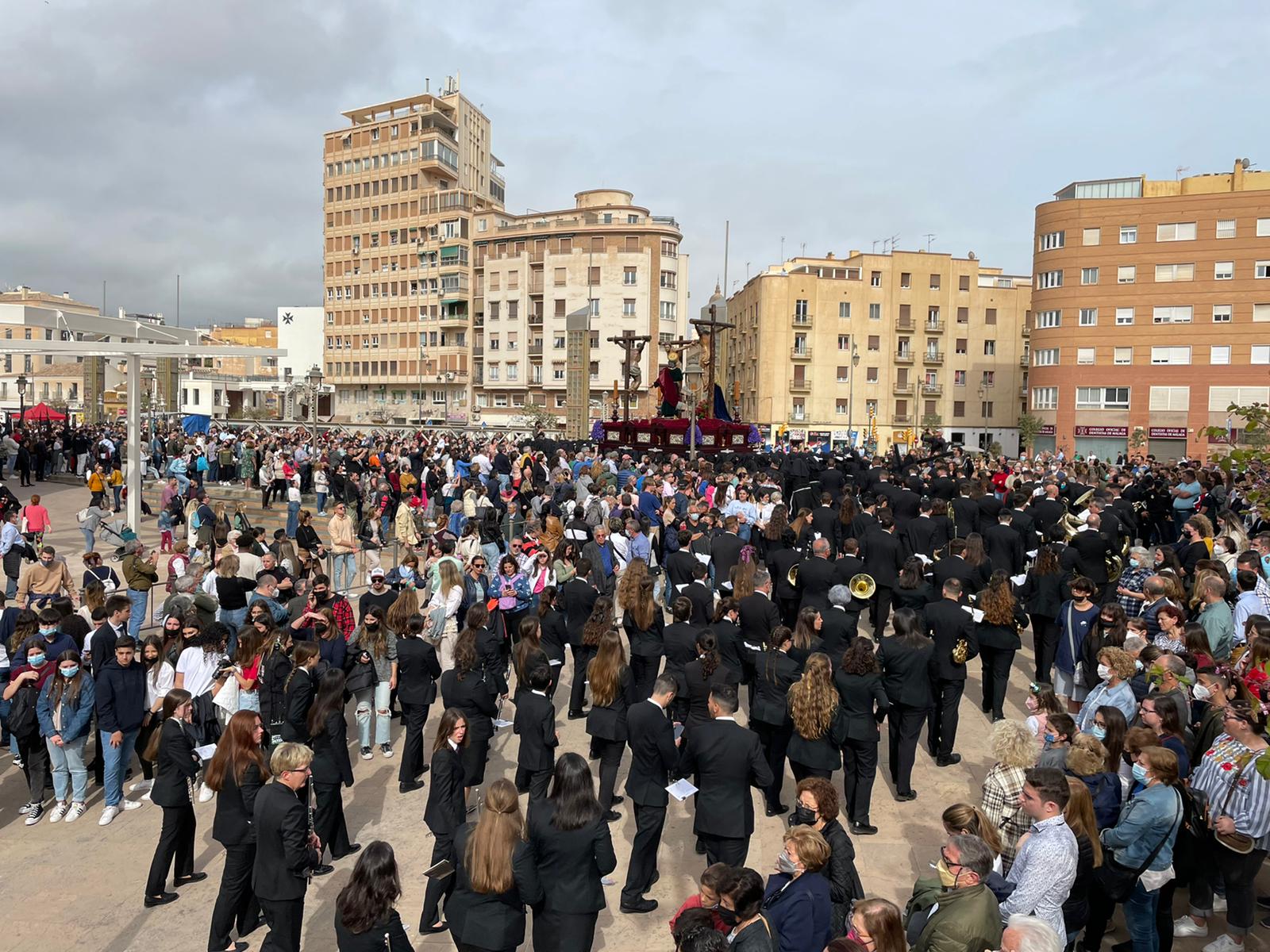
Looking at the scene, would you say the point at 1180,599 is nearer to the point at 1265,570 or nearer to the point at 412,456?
the point at 1265,570

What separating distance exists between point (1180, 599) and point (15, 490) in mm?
30012

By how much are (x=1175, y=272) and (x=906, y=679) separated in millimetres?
49734

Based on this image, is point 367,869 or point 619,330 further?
point 619,330

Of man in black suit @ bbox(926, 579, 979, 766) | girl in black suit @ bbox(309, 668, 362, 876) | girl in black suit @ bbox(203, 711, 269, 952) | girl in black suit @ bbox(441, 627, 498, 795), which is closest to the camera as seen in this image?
girl in black suit @ bbox(203, 711, 269, 952)

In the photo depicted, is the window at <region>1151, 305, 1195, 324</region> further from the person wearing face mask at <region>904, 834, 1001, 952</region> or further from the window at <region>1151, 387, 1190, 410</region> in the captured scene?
the person wearing face mask at <region>904, 834, 1001, 952</region>

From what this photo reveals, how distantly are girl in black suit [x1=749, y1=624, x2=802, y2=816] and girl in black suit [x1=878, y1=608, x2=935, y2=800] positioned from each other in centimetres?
83

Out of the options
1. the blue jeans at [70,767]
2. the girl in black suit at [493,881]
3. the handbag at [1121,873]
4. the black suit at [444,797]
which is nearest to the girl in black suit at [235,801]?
the black suit at [444,797]

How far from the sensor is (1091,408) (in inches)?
1922

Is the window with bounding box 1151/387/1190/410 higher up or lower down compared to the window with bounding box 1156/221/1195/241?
lower down

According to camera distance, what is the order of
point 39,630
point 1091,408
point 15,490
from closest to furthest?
point 39,630
point 15,490
point 1091,408

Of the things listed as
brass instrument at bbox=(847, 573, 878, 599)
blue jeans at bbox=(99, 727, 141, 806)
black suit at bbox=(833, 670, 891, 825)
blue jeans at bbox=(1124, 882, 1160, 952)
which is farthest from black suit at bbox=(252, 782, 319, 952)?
brass instrument at bbox=(847, 573, 878, 599)

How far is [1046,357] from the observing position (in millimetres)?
49406

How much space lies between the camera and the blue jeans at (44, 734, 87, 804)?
6766mm

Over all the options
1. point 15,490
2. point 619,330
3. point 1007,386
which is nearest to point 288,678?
point 15,490
